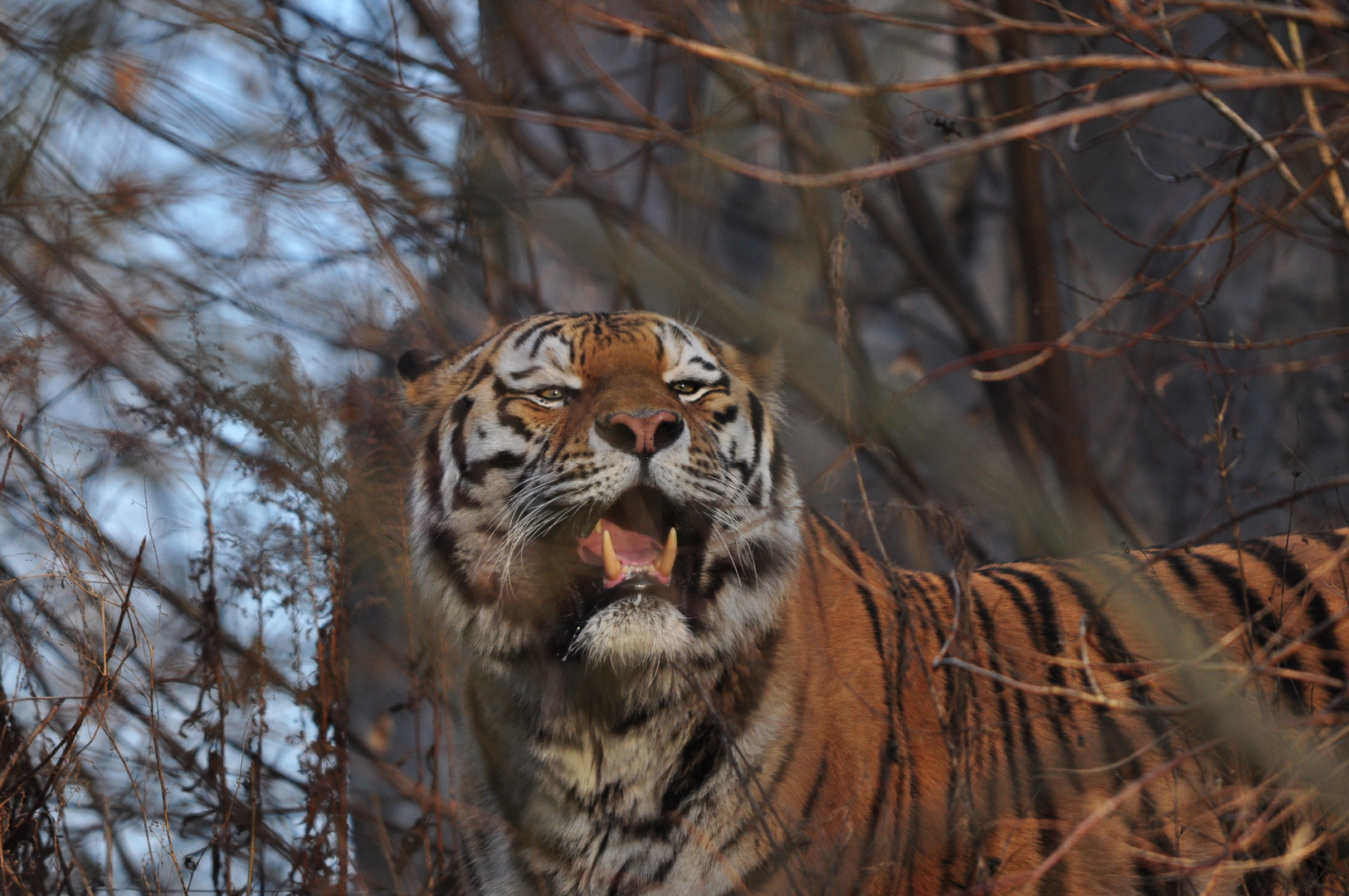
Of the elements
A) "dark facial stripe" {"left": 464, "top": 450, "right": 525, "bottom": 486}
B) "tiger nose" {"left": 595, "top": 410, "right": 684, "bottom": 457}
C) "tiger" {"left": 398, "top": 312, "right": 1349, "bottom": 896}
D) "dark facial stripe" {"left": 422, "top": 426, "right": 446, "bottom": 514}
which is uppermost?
"dark facial stripe" {"left": 422, "top": 426, "right": 446, "bottom": 514}

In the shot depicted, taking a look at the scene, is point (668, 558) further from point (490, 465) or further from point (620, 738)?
point (490, 465)

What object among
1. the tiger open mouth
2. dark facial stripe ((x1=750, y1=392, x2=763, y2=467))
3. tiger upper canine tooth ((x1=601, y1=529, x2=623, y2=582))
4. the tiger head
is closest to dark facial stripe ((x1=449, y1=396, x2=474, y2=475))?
the tiger head

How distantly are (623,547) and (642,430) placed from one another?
0.28m

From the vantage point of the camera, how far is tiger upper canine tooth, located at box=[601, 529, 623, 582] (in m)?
2.21

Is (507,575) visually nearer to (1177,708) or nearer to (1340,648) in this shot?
(1177,708)

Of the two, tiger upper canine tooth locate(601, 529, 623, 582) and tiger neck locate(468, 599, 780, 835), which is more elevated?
tiger upper canine tooth locate(601, 529, 623, 582)

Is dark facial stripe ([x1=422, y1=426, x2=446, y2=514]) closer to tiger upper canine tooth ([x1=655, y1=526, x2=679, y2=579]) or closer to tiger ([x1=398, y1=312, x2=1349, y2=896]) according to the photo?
tiger ([x1=398, y1=312, x2=1349, y2=896])

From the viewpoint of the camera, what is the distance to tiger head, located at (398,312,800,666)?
2281mm

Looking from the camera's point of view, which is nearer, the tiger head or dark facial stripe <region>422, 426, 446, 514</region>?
the tiger head

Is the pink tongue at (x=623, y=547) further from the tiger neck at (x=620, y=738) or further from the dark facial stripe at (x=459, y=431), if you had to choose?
the dark facial stripe at (x=459, y=431)

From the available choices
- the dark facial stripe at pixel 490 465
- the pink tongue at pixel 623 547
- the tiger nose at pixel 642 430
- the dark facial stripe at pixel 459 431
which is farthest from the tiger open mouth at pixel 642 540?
the dark facial stripe at pixel 459 431

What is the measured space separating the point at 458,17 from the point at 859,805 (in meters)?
3.75

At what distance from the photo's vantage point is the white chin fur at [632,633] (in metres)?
2.23

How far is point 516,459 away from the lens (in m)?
2.49
